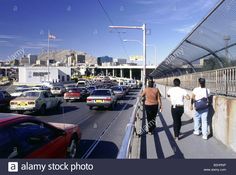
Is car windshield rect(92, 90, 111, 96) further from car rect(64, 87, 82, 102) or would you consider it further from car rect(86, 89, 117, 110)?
car rect(64, 87, 82, 102)

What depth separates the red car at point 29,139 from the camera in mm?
4613

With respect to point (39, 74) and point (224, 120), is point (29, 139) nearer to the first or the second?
point (224, 120)

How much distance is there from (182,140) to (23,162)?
5.14 m

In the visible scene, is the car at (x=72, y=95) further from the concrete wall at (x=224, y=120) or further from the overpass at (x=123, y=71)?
the overpass at (x=123, y=71)

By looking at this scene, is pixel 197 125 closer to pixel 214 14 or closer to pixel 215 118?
pixel 215 118

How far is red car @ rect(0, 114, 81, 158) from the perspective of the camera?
4.61 meters

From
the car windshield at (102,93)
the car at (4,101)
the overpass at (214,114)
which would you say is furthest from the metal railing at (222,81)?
the car at (4,101)

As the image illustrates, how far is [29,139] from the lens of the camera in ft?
16.7

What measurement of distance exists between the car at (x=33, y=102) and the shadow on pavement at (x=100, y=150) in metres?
8.66

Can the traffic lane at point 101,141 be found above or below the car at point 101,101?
below

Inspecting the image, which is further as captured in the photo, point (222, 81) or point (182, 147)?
point (222, 81)

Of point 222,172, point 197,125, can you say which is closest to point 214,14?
point 197,125

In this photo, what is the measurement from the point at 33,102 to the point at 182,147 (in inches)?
449

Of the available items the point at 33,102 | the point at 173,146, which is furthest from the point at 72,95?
the point at 173,146
